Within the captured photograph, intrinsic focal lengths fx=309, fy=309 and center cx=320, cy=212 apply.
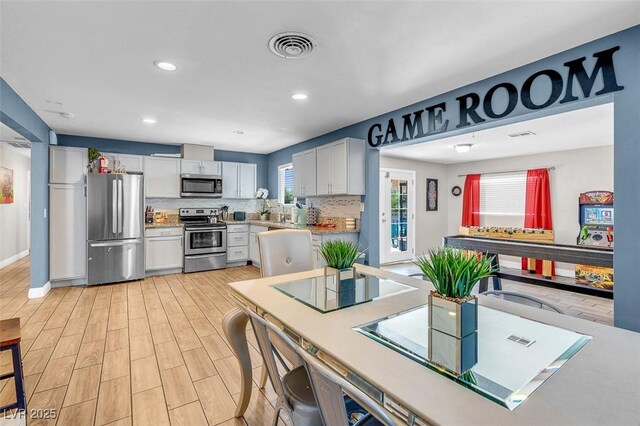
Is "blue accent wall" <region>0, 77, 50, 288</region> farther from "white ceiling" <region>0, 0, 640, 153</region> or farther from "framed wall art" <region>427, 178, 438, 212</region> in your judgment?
"framed wall art" <region>427, 178, 438, 212</region>

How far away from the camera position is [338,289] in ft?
6.10

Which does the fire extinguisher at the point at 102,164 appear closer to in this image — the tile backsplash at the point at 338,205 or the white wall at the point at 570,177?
the tile backsplash at the point at 338,205

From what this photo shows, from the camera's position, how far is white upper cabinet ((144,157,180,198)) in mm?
5586

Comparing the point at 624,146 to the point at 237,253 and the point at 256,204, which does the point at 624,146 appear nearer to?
the point at 237,253

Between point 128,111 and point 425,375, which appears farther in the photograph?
point 128,111

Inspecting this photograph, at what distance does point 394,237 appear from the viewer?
7.03 metres

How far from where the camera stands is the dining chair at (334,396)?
2.38 ft

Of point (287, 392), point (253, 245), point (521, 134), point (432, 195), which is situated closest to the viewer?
point (287, 392)

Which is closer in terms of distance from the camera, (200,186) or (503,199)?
(200,186)

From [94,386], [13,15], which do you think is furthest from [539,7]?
[94,386]

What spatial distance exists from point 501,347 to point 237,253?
561cm

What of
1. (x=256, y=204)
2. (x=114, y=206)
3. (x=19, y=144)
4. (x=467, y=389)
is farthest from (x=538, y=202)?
(x=19, y=144)

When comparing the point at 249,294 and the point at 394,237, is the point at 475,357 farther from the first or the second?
the point at 394,237

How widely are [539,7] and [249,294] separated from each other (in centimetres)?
240
